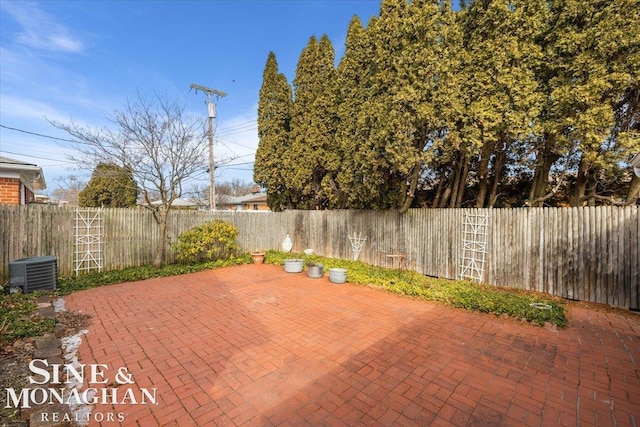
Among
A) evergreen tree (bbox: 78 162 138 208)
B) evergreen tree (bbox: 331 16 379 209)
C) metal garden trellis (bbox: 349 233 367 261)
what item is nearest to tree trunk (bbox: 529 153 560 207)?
evergreen tree (bbox: 331 16 379 209)

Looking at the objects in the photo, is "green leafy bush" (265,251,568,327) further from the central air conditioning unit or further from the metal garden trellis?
the central air conditioning unit

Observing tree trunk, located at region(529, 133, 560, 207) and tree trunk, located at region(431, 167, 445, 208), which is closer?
tree trunk, located at region(529, 133, 560, 207)

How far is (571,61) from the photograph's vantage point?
18.9 ft

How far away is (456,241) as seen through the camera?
7.27 m

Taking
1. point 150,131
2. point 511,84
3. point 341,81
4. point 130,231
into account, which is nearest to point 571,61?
point 511,84

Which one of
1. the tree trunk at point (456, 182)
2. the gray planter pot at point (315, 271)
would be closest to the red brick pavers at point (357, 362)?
the gray planter pot at point (315, 271)

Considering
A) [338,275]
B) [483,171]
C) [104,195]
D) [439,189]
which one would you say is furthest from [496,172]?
[104,195]

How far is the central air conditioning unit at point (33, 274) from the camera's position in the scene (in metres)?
5.73

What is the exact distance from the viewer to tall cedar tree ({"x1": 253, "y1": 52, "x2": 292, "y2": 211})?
39.0 ft

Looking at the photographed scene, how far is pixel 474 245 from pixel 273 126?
351 inches

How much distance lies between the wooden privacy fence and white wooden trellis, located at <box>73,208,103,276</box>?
140 mm

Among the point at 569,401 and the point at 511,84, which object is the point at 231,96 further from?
the point at 569,401

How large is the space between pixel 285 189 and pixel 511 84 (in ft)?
28.4

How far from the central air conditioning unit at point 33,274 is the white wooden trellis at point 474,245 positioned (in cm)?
963
